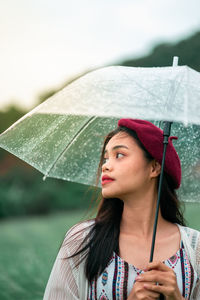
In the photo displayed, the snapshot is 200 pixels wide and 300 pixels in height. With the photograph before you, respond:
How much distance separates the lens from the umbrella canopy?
6.04 feet

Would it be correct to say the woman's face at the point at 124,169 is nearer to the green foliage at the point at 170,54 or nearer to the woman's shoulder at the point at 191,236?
the woman's shoulder at the point at 191,236

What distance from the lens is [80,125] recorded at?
262 cm

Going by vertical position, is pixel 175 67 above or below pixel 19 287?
above

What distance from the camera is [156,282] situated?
6.70 feet

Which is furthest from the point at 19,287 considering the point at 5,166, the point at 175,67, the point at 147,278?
the point at 5,166

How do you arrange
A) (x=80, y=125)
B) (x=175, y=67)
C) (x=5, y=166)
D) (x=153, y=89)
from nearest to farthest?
(x=153, y=89) → (x=175, y=67) → (x=80, y=125) → (x=5, y=166)

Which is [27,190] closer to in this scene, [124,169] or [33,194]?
[33,194]

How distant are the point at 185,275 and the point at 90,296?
0.45 m

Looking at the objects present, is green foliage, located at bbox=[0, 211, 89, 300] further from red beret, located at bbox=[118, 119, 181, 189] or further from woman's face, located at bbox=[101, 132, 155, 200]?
red beret, located at bbox=[118, 119, 181, 189]

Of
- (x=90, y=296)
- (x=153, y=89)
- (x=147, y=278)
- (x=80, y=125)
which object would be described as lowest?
(x=90, y=296)

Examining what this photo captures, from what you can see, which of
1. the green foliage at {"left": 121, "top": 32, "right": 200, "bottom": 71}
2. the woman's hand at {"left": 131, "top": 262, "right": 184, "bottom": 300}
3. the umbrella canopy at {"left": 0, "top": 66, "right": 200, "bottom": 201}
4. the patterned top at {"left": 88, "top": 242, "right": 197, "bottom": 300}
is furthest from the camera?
the green foliage at {"left": 121, "top": 32, "right": 200, "bottom": 71}

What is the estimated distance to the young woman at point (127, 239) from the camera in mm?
2223

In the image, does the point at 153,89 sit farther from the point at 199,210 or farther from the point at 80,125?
the point at 199,210

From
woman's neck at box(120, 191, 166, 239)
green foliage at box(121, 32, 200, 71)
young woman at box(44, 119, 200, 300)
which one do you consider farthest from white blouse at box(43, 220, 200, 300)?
green foliage at box(121, 32, 200, 71)
